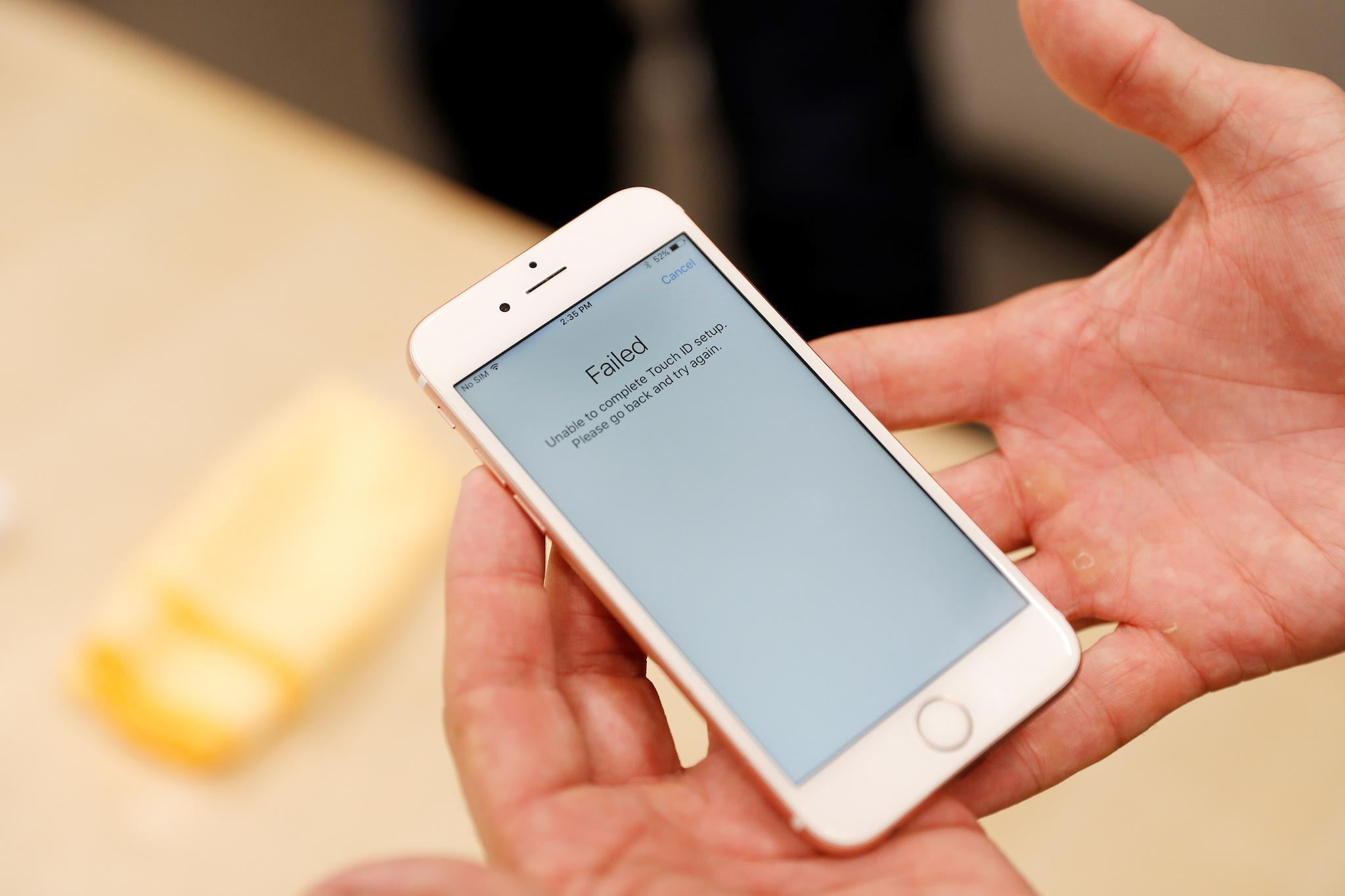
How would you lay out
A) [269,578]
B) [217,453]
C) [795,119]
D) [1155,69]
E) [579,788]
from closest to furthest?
[579,788], [1155,69], [269,578], [217,453], [795,119]

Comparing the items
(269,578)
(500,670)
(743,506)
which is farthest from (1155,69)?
(269,578)

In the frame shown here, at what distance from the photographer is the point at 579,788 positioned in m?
0.50

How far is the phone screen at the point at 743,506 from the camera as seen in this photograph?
1.83 ft

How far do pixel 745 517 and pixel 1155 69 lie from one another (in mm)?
369

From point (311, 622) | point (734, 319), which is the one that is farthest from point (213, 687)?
point (734, 319)

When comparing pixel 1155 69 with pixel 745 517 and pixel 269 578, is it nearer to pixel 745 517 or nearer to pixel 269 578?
pixel 745 517

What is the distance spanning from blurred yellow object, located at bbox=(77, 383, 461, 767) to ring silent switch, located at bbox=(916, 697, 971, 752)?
444 millimetres

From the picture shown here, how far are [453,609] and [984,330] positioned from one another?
0.40 meters

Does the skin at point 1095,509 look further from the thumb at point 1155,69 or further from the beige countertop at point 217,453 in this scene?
the beige countertop at point 217,453

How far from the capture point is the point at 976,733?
0.54m

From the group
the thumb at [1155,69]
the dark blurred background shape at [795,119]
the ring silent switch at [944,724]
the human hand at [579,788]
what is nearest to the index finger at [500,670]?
the human hand at [579,788]

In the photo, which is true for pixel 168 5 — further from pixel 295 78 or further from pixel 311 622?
pixel 311 622

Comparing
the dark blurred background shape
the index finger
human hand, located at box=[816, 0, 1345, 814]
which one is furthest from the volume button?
the dark blurred background shape

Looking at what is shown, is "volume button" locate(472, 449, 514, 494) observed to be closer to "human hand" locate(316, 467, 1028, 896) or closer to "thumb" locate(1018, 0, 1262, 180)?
"human hand" locate(316, 467, 1028, 896)
